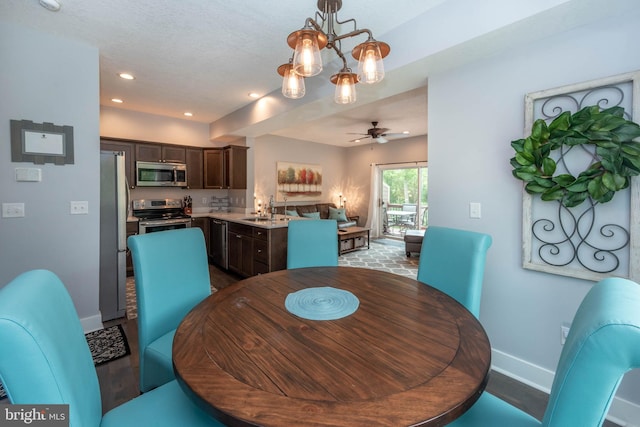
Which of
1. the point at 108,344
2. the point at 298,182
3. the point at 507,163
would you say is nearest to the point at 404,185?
the point at 298,182

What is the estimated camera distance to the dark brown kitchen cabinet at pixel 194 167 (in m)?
5.05

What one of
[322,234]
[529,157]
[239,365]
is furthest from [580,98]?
[239,365]

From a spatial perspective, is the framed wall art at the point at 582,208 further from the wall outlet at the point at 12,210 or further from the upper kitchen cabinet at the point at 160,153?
the upper kitchen cabinet at the point at 160,153

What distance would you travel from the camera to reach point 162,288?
5.20 ft

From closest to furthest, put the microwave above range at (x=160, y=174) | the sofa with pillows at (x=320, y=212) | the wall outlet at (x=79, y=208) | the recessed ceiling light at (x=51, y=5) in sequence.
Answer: the recessed ceiling light at (x=51, y=5)
the wall outlet at (x=79, y=208)
the microwave above range at (x=160, y=174)
the sofa with pillows at (x=320, y=212)

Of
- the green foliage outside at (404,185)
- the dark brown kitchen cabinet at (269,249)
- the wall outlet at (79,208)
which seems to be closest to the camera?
the wall outlet at (79,208)

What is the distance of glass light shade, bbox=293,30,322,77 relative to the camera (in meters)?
1.36

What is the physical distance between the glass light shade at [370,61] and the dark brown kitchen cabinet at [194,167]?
4.35 meters

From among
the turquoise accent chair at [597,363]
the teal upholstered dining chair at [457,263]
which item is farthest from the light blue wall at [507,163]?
the turquoise accent chair at [597,363]

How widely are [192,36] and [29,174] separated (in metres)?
1.82

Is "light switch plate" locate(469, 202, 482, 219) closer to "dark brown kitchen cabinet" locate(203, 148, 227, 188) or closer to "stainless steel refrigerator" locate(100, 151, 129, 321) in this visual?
"stainless steel refrigerator" locate(100, 151, 129, 321)

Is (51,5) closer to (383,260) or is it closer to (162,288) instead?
(162,288)

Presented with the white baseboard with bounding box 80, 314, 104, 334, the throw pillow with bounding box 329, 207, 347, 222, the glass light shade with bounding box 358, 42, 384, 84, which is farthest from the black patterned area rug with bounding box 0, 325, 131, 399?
the throw pillow with bounding box 329, 207, 347, 222

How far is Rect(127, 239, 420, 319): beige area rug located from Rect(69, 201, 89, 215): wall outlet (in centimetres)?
151
